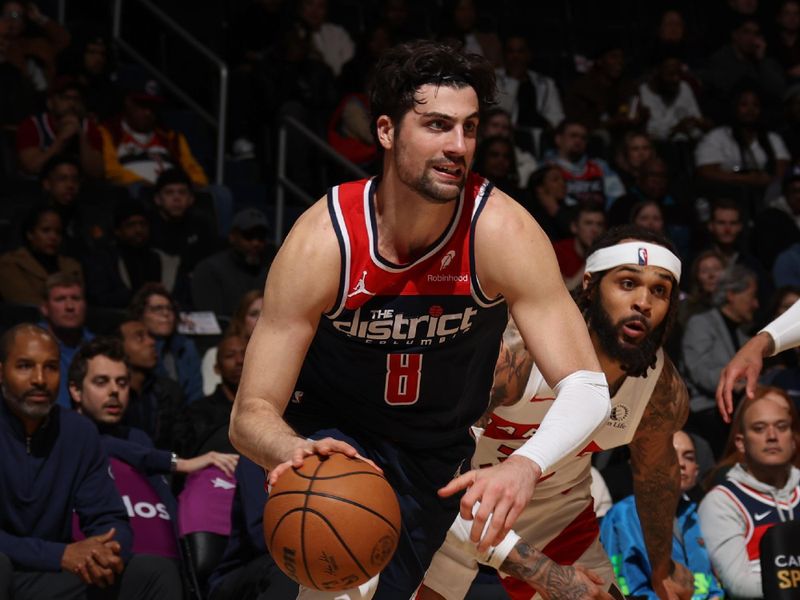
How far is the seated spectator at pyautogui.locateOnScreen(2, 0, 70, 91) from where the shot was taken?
32.0 ft

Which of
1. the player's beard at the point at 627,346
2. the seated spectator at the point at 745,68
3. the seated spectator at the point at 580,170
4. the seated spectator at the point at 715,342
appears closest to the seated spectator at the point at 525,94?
the seated spectator at the point at 580,170

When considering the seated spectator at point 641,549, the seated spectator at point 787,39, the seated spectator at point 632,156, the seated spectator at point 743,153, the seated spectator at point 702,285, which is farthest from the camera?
the seated spectator at point 787,39

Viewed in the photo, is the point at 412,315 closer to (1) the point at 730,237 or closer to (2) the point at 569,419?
(2) the point at 569,419

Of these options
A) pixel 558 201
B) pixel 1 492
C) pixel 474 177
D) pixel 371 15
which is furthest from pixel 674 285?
pixel 371 15

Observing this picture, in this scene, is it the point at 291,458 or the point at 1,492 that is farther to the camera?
the point at 1,492

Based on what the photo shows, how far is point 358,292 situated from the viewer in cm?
409

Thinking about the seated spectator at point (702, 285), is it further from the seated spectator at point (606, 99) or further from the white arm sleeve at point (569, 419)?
the white arm sleeve at point (569, 419)

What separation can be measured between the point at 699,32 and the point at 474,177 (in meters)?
10.1

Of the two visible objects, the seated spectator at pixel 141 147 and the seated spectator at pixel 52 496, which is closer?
the seated spectator at pixel 52 496

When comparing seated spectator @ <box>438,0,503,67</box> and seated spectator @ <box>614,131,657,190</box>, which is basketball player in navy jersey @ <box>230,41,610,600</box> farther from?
seated spectator @ <box>438,0,503,67</box>

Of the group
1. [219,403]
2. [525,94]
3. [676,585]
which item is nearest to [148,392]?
[219,403]

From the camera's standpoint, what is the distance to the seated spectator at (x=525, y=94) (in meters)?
11.9

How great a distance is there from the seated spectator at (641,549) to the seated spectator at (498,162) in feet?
12.4

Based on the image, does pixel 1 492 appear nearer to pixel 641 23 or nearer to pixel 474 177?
pixel 474 177
